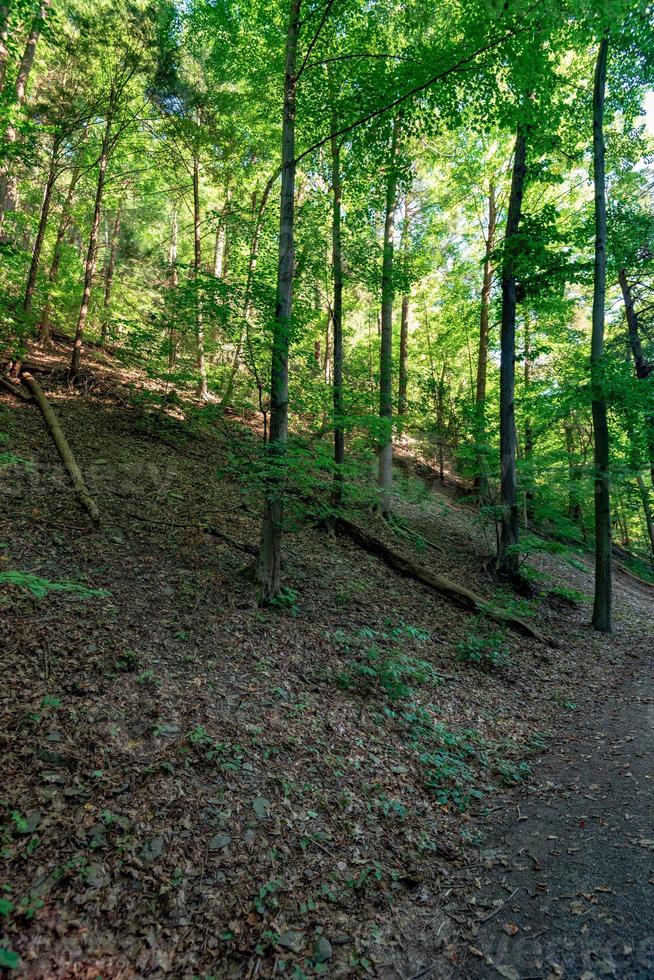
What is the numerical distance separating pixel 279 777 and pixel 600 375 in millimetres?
9810

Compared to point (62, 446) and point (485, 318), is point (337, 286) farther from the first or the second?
point (485, 318)

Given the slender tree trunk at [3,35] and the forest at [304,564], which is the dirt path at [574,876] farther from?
the slender tree trunk at [3,35]

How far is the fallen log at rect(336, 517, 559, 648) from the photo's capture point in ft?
29.3

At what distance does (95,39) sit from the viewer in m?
9.45

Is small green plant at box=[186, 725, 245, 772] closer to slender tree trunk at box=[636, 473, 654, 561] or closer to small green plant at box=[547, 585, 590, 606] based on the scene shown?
small green plant at box=[547, 585, 590, 606]

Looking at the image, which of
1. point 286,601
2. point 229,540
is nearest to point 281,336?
point 229,540

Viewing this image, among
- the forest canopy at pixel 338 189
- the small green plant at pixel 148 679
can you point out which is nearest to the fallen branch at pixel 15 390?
the forest canopy at pixel 338 189

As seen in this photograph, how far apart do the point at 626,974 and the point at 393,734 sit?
256 cm

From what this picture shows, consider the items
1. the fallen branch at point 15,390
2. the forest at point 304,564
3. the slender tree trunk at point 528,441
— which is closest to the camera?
the forest at point 304,564

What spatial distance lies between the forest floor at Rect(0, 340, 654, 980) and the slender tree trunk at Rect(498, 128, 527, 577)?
3.49 meters

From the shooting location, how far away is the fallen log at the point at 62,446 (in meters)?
7.25

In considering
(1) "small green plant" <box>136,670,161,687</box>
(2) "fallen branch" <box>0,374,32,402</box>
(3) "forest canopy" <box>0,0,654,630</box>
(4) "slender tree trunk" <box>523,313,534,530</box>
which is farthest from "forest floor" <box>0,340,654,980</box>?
(4) "slender tree trunk" <box>523,313,534,530</box>

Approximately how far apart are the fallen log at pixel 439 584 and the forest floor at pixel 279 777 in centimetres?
83

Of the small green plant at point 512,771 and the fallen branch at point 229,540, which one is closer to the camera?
the small green plant at point 512,771
